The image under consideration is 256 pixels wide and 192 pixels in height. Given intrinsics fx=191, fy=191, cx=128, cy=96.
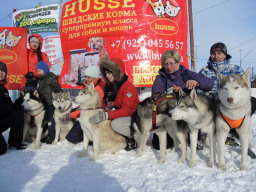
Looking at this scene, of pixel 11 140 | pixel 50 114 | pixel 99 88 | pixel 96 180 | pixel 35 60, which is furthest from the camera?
pixel 35 60

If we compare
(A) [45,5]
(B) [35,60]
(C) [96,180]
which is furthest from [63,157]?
(A) [45,5]

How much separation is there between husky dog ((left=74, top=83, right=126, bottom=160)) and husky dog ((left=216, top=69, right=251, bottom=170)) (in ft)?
5.16

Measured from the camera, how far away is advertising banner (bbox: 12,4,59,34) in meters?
8.86

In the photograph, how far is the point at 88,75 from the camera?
3477 mm

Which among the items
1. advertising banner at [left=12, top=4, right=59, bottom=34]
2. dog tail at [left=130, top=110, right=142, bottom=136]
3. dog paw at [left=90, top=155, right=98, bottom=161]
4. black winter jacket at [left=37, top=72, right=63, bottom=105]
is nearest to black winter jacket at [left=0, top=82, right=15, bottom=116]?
black winter jacket at [left=37, top=72, right=63, bottom=105]

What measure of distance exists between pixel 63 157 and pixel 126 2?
5.56 metres

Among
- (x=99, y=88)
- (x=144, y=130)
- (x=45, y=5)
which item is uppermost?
(x=45, y=5)

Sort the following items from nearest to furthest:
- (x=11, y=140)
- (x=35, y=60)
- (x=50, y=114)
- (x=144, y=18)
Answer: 1. (x=11, y=140)
2. (x=50, y=114)
3. (x=35, y=60)
4. (x=144, y=18)

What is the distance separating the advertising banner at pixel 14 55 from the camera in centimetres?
656

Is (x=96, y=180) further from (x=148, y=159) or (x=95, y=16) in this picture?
(x=95, y=16)

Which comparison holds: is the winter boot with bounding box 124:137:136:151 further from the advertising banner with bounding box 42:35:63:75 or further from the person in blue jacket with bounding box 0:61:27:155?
the advertising banner with bounding box 42:35:63:75

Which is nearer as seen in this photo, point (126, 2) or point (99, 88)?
point (99, 88)

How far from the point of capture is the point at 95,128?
114 inches

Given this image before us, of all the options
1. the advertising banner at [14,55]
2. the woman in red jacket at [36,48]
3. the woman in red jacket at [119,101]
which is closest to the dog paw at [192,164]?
the woman in red jacket at [119,101]
